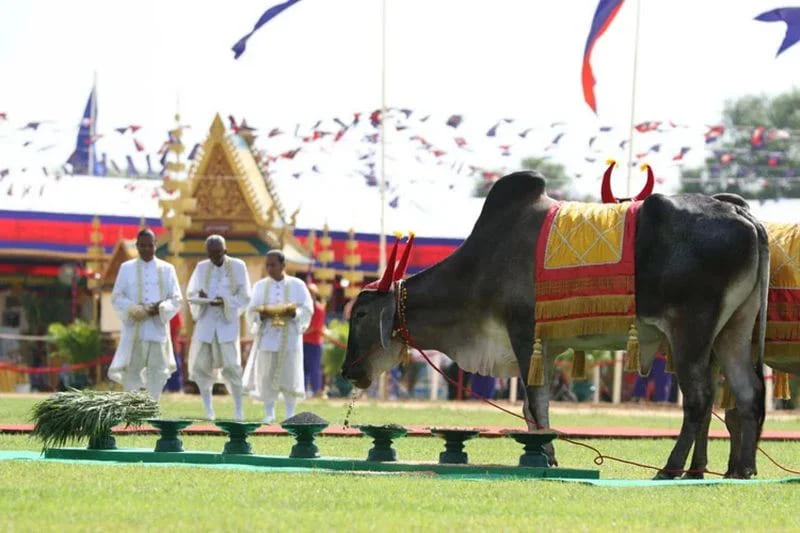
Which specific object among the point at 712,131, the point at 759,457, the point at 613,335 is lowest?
the point at 759,457

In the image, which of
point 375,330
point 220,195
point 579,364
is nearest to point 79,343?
point 220,195

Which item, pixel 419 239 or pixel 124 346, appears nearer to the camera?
pixel 124 346

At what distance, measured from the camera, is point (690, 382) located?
12.4 meters

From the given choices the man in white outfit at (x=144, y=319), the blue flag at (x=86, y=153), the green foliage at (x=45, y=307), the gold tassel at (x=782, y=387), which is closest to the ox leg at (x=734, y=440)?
the gold tassel at (x=782, y=387)

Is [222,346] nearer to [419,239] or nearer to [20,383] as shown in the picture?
[20,383]

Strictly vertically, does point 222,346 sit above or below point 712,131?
below

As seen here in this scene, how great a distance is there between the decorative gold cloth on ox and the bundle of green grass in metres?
4.54

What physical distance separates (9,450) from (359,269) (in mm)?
27895

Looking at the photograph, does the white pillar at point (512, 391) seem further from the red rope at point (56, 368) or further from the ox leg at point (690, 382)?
the ox leg at point (690, 382)

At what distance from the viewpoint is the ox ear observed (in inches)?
539

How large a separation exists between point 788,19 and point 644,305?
53.4ft

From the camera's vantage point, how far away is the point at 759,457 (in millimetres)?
15789

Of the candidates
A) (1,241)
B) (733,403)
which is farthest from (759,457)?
(1,241)

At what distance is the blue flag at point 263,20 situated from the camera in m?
23.4
